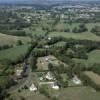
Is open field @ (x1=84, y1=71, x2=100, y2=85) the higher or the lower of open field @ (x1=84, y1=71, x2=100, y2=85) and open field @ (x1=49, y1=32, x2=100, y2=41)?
the higher

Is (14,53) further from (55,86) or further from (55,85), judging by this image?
(55,86)

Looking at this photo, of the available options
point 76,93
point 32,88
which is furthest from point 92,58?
point 32,88

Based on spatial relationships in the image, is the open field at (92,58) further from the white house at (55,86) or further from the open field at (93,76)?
the white house at (55,86)

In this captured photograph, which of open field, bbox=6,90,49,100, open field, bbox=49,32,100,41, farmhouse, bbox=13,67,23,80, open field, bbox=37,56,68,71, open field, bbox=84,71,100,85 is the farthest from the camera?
open field, bbox=49,32,100,41

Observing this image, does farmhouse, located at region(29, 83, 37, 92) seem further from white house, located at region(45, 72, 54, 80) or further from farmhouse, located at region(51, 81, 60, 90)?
white house, located at region(45, 72, 54, 80)

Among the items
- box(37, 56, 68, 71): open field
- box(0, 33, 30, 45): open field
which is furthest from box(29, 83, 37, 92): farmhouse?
box(0, 33, 30, 45): open field

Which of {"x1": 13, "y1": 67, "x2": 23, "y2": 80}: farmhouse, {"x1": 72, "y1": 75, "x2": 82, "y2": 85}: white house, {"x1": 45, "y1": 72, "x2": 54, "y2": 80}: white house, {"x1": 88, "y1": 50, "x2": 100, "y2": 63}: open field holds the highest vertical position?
{"x1": 72, "y1": 75, "x2": 82, "y2": 85}: white house

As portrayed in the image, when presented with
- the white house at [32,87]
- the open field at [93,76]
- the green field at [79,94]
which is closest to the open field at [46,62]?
the open field at [93,76]

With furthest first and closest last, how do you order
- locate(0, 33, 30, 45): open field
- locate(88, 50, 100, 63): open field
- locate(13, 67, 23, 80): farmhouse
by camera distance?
locate(0, 33, 30, 45): open field, locate(88, 50, 100, 63): open field, locate(13, 67, 23, 80): farmhouse
